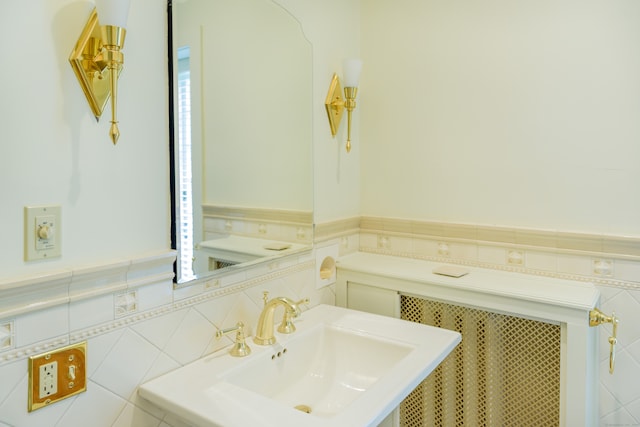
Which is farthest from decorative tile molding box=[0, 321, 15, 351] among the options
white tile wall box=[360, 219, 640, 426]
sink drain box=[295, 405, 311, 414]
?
white tile wall box=[360, 219, 640, 426]

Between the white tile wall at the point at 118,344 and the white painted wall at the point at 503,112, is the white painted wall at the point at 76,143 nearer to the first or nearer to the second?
the white tile wall at the point at 118,344

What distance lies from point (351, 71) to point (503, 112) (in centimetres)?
62

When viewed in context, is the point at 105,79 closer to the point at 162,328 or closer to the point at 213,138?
the point at 213,138

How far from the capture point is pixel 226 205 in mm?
1400

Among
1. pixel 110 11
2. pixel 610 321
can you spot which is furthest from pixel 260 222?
pixel 610 321

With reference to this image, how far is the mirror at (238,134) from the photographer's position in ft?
4.04

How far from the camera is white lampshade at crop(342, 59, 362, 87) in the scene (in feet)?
6.06

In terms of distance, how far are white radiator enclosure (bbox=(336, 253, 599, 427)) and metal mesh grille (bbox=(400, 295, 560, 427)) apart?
2.6 inches

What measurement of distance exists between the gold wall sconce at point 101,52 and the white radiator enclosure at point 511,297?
113cm

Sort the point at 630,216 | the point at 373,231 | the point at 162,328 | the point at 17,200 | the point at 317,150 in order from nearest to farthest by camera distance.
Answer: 1. the point at 17,200
2. the point at 162,328
3. the point at 630,216
4. the point at 317,150
5. the point at 373,231

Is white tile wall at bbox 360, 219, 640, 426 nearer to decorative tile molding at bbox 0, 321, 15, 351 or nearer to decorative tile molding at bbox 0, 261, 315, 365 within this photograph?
decorative tile molding at bbox 0, 261, 315, 365

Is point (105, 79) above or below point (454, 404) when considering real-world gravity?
above

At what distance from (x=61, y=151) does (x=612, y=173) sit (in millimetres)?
1639

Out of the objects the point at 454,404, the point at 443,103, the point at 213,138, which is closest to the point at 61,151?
the point at 213,138
